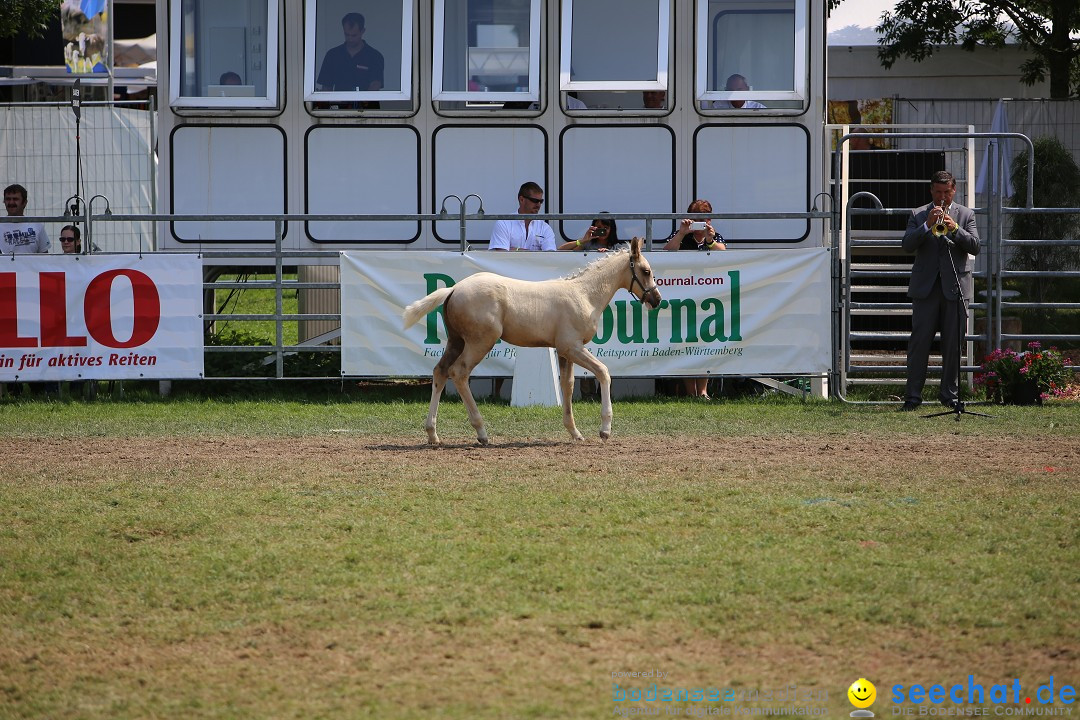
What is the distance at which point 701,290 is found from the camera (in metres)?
13.5

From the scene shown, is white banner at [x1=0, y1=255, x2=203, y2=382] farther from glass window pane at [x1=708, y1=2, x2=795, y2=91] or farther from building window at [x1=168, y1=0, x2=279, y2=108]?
glass window pane at [x1=708, y1=2, x2=795, y2=91]

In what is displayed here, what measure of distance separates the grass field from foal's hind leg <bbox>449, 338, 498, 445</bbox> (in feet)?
0.65

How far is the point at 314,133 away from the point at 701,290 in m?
4.91

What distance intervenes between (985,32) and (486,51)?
13.9 m

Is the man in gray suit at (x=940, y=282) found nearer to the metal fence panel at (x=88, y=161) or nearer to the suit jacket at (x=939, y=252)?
the suit jacket at (x=939, y=252)

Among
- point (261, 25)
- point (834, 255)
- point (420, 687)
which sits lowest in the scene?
point (420, 687)

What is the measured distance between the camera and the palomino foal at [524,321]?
1003cm

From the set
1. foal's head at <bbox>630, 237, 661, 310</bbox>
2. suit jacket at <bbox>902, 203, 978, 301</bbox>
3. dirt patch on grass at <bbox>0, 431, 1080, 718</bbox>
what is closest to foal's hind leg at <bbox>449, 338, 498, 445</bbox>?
foal's head at <bbox>630, 237, 661, 310</bbox>

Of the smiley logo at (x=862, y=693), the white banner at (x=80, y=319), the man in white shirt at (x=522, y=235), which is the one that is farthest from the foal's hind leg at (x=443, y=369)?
the smiley logo at (x=862, y=693)

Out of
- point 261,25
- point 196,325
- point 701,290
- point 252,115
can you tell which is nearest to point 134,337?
point 196,325

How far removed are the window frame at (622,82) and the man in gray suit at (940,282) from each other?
3468 millimetres

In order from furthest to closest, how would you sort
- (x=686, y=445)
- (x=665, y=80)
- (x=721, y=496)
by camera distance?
(x=665, y=80), (x=686, y=445), (x=721, y=496)

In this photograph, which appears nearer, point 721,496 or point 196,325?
point 721,496

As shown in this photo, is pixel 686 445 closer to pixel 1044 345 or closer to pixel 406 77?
pixel 406 77
